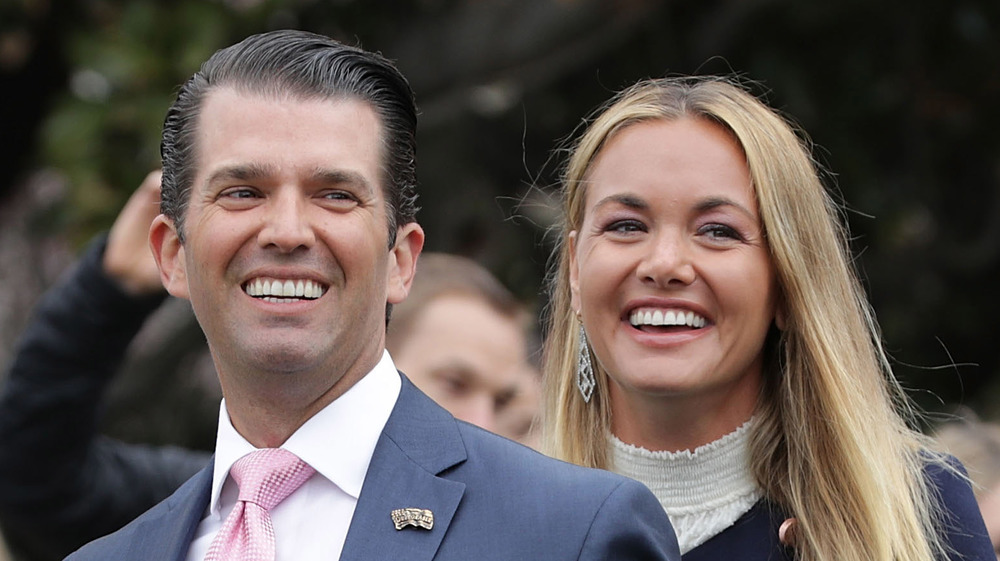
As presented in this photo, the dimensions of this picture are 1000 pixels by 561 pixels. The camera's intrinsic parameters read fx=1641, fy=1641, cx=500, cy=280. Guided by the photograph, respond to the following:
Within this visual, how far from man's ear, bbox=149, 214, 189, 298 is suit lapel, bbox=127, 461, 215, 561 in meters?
0.30

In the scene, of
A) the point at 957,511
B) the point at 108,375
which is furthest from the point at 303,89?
the point at 108,375

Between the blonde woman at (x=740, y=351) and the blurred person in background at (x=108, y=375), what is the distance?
3.81ft

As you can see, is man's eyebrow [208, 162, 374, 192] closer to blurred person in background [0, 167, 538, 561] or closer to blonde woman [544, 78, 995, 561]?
blonde woman [544, 78, 995, 561]

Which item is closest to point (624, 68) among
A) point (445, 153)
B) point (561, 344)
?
point (445, 153)

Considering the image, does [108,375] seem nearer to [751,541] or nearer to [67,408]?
[67,408]

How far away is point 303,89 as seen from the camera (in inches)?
101

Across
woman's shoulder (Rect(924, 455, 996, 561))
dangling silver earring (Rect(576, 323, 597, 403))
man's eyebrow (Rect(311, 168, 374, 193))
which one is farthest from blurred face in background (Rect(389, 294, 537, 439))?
man's eyebrow (Rect(311, 168, 374, 193))

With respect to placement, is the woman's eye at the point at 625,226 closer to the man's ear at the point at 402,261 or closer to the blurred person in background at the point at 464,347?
the man's ear at the point at 402,261

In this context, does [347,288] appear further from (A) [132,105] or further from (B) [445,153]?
(B) [445,153]

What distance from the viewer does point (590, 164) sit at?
314 cm

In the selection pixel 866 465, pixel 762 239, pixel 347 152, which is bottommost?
pixel 866 465

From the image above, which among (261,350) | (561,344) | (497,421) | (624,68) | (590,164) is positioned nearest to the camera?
(261,350)

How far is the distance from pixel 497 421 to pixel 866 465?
65.1 inches

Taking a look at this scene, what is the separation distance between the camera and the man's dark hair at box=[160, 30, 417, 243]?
102 inches
